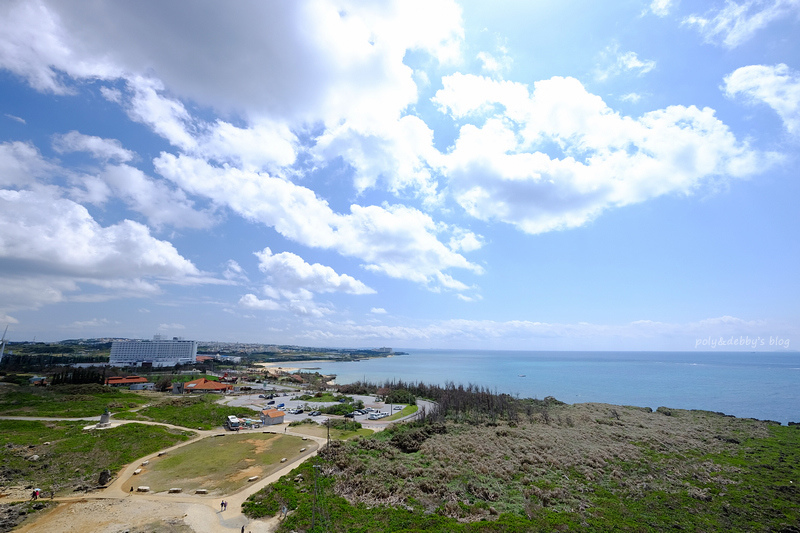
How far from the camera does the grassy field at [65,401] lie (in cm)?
5119

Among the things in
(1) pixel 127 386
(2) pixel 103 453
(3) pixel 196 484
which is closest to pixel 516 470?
(3) pixel 196 484

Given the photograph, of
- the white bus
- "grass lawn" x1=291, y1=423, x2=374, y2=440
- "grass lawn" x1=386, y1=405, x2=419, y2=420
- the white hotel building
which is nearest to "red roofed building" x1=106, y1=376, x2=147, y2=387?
the white bus

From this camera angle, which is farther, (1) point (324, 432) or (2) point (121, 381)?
(2) point (121, 381)

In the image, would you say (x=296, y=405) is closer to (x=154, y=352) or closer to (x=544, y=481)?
(x=544, y=481)

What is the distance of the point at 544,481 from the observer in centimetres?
2952

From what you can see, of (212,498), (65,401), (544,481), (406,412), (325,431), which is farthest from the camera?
(406,412)

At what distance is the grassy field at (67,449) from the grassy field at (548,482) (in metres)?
17.1

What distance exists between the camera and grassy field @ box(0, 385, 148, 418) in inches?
2015

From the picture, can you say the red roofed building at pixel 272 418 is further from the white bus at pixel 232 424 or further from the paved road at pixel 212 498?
the paved road at pixel 212 498

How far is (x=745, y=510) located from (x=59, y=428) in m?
68.2

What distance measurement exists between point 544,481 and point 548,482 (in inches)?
12.6

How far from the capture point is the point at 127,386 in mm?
87312

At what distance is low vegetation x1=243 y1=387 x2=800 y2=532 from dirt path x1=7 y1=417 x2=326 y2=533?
164 centimetres

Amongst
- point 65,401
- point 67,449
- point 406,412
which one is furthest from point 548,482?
point 65,401
